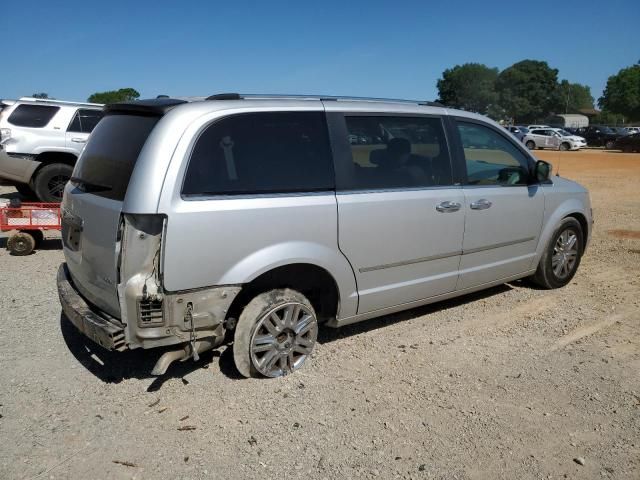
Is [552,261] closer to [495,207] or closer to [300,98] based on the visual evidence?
[495,207]

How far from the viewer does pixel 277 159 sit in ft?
11.5

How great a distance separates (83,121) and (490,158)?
7.55 metres

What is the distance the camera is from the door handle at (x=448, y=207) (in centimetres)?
422

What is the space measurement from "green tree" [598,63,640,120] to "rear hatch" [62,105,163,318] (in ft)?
328

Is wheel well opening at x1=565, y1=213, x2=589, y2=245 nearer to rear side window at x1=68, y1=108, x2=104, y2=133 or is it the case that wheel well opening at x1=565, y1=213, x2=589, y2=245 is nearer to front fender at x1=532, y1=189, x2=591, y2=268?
front fender at x1=532, y1=189, x2=591, y2=268

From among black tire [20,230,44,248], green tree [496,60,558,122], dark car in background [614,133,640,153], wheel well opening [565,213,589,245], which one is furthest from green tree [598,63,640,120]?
black tire [20,230,44,248]

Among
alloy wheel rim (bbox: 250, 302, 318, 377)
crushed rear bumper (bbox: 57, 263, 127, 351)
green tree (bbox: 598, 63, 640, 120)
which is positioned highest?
green tree (bbox: 598, 63, 640, 120)

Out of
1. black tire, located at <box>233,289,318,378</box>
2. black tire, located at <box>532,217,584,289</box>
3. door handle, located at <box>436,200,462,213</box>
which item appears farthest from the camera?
black tire, located at <box>532,217,584,289</box>

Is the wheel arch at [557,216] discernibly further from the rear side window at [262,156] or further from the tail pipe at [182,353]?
the tail pipe at [182,353]

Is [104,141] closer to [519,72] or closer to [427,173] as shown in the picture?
[427,173]

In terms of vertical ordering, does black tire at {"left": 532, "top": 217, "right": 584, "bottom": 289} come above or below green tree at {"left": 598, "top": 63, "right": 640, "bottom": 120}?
below

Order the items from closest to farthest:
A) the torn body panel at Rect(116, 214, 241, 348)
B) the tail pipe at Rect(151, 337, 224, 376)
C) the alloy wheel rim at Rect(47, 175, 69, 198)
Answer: the torn body panel at Rect(116, 214, 241, 348)
the tail pipe at Rect(151, 337, 224, 376)
the alloy wheel rim at Rect(47, 175, 69, 198)

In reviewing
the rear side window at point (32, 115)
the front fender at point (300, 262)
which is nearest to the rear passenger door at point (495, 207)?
the front fender at point (300, 262)

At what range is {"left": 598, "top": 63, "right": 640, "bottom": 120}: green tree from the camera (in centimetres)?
8619
